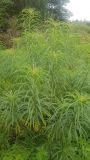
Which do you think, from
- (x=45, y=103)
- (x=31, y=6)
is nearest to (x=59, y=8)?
(x=31, y=6)

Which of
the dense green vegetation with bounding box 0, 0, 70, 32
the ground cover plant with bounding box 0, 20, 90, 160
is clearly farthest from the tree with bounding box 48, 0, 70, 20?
the ground cover plant with bounding box 0, 20, 90, 160

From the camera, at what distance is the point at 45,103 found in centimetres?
475

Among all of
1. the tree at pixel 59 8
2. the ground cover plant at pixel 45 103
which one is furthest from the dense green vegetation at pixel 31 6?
the ground cover plant at pixel 45 103

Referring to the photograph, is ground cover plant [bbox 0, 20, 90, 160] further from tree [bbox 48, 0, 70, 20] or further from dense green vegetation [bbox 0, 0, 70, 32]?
tree [bbox 48, 0, 70, 20]

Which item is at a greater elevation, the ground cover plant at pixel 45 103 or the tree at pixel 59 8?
the tree at pixel 59 8

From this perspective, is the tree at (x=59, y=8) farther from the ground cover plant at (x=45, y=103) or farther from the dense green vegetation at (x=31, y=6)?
the ground cover plant at (x=45, y=103)

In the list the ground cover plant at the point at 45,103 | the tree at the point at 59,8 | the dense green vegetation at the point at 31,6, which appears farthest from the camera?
the tree at the point at 59,8

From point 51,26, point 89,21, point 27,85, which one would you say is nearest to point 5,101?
point 27,85

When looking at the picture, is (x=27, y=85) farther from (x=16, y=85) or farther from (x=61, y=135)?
(x=61, y=135)

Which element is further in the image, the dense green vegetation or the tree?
the tree

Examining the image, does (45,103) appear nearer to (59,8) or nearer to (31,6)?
(31,6)

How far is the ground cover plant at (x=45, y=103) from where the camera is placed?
15.3 ft

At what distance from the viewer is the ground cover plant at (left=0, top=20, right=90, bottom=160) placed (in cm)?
467

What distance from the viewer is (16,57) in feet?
18.0
